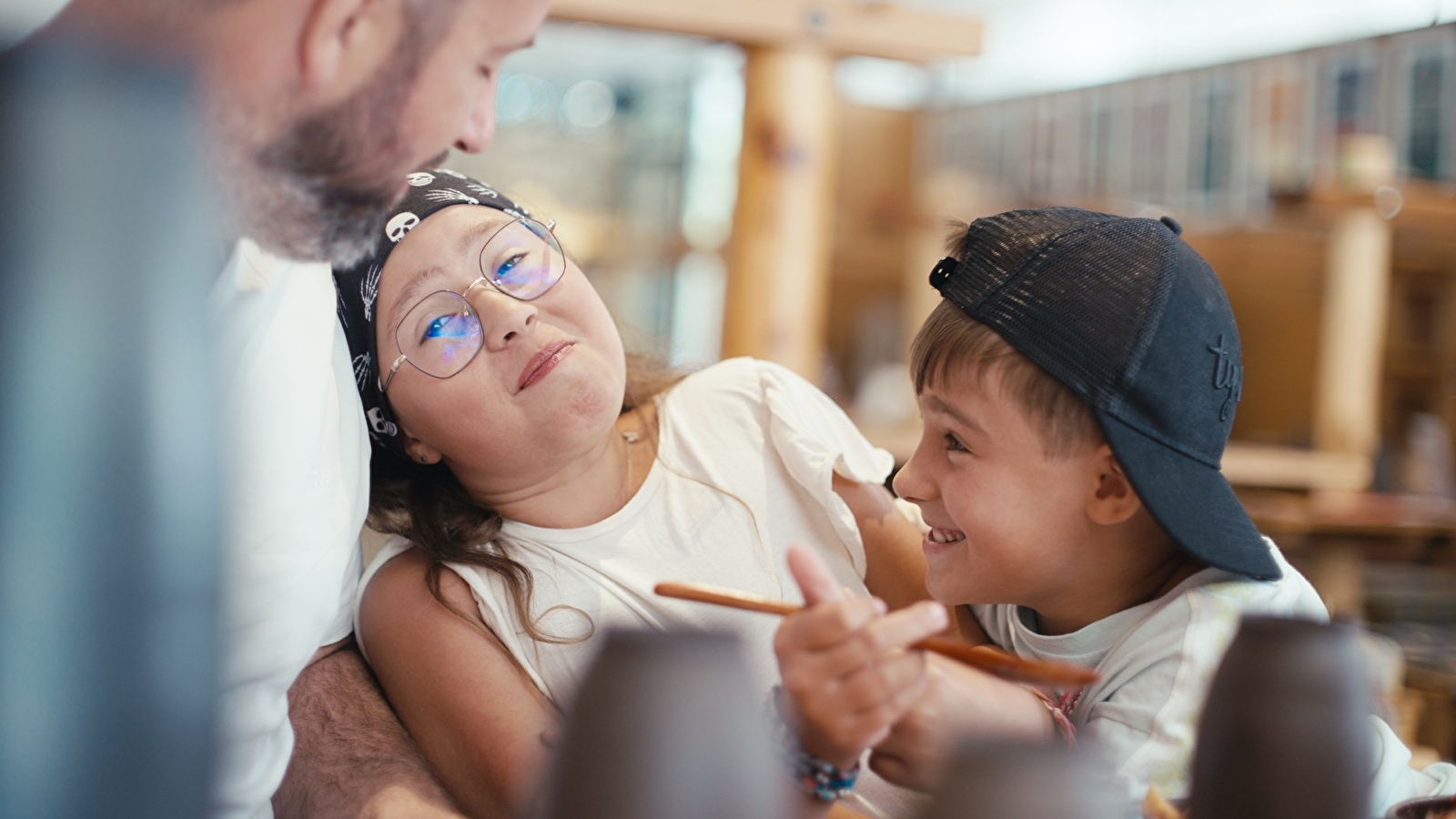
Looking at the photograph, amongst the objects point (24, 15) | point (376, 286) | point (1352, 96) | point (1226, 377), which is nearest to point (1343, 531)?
point (1352, 96)

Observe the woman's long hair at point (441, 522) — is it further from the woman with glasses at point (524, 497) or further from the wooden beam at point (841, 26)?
the wooden beam at point (841, 26)

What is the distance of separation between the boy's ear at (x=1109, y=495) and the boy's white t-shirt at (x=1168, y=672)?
0.08m

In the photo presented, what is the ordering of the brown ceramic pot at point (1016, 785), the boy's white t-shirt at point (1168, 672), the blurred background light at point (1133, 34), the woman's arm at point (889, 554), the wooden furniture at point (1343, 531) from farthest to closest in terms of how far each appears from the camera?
the blurred background light at point (1133, 34), the wooden furniture at point (1343, 531), the woman's arm at point (889, 554), the boy's white t-shirt at point (1168, 672), the brown ceramic pot at point (1016, 785)

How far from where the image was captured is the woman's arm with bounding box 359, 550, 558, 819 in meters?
1.05

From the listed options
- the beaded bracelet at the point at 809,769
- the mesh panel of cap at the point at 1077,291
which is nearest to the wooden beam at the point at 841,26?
the mesh panel of cap at the point at 1077,291

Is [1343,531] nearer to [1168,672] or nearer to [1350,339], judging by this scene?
[1350,339]

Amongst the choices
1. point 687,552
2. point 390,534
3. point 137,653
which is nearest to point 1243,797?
point 137,653

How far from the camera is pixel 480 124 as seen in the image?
2.52 ft

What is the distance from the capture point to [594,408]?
1.13 meters

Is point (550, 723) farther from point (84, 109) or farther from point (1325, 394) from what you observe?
point (1325, 394)

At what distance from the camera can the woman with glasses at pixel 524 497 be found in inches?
43.0

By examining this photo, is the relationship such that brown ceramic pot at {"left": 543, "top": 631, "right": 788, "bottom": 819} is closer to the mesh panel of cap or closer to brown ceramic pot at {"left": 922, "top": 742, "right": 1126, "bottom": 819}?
brown ceramic pot at {"left": 922, "top": 742, "right": 1126, "bottom": 819}

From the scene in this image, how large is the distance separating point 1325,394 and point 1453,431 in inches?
64.9

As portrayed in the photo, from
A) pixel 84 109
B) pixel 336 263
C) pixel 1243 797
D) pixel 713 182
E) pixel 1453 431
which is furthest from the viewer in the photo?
pixel 713 182
